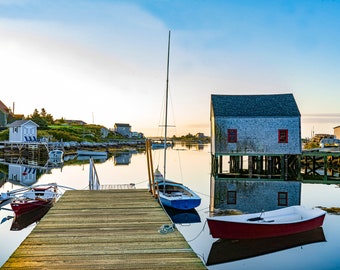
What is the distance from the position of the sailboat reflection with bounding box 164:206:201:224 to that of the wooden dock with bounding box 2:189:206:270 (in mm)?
4724

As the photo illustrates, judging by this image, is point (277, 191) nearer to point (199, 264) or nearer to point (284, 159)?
point (284, 159)

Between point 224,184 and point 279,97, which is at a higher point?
point 279,97

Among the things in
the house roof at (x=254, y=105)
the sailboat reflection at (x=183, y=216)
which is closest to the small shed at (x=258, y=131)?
the house roof at (x=254, y=105)

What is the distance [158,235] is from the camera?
8.42 meters

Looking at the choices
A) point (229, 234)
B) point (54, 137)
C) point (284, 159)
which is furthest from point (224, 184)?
point (54, 137)

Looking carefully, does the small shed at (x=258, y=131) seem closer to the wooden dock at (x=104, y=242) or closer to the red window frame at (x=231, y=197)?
the red window frame at (x=231, y=197)

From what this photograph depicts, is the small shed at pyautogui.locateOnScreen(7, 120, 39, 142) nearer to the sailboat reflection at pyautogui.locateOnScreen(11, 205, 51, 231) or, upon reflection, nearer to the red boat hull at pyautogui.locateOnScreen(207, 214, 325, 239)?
the sailboat reflection at pyautogui.locateOnScreen(11, 205, 51, 231)

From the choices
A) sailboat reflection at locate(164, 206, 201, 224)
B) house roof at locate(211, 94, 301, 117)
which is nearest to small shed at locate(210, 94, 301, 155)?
house roof at locate(211, 94, 301, 117)

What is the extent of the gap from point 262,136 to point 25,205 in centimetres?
2480

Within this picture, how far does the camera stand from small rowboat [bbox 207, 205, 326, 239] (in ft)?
40.8

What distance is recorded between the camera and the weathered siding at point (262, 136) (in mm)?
35000

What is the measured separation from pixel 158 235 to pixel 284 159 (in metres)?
31.1

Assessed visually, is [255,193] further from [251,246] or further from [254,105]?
[254,105]

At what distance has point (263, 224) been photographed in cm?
1270
